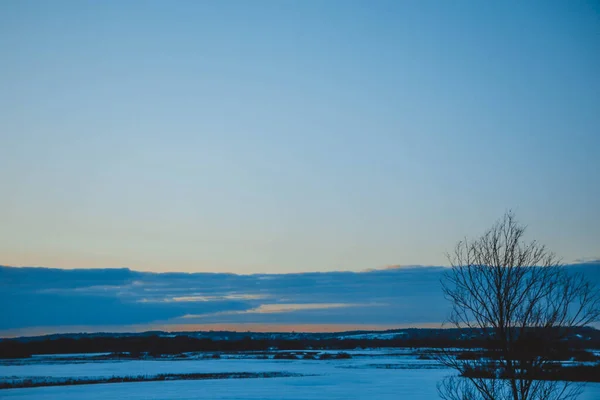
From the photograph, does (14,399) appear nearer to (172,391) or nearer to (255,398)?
(172,391)

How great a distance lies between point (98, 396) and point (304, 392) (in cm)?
1015

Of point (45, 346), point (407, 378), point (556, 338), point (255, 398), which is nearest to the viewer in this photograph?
point (556, 338)

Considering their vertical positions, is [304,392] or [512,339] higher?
[512,339]

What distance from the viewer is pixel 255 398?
2973 centimetres

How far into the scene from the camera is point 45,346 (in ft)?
346

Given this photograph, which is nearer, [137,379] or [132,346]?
[137,379]

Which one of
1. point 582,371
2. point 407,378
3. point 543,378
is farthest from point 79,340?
point 543,378

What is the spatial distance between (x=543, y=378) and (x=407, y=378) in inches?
1275

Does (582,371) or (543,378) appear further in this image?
(582,371)

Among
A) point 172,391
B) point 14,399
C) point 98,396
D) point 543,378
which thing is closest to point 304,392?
point 172,391

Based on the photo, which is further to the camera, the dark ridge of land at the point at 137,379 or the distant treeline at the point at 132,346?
the distant treeline at the point at 132,346

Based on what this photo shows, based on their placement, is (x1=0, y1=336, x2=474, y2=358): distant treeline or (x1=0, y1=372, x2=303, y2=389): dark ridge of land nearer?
(x1=0, y1=372, x2=303, y2=389): dark ridge of land

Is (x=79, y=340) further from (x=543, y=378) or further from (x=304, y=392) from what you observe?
(x=543, y=378)

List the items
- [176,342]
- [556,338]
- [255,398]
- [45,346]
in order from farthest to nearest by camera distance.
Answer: [176,342] < [45,346] < [255,398] < [556,338]
